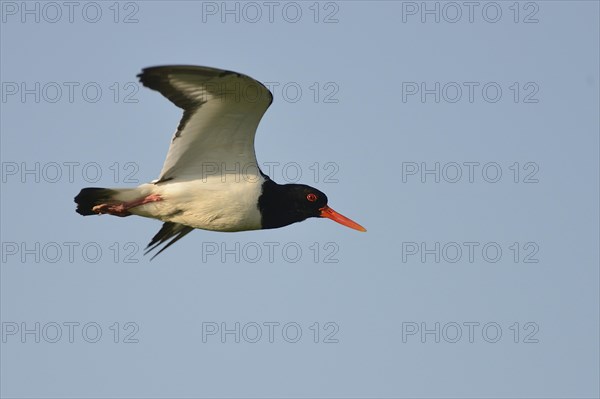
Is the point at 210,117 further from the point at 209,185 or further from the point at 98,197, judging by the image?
the point at 98,197

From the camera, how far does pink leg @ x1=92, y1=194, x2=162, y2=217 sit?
45.4 feet

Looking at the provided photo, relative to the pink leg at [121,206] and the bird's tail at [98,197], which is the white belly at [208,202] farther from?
the bird's tail at [98,197]

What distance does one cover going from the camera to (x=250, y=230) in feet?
47.0

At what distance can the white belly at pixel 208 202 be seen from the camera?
1385 centimetres

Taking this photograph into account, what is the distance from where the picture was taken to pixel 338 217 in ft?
50.5

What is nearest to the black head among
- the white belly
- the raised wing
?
the white belly


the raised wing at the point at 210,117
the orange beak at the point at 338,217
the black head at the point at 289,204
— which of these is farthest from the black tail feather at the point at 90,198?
the orange beak at the point at 338,217

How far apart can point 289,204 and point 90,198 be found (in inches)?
106

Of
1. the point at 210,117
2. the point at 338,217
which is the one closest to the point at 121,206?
the point at 210,117

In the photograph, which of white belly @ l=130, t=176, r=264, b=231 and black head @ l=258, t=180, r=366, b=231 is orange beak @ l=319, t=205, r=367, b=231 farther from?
white belly @ l=130, t=176, r=264, b=231

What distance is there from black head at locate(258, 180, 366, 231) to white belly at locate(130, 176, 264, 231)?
0.57ft

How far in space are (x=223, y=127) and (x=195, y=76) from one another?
122 cm

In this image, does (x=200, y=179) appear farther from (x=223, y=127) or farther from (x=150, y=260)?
(x=150, y=260)

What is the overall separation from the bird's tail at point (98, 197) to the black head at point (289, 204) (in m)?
1.75
